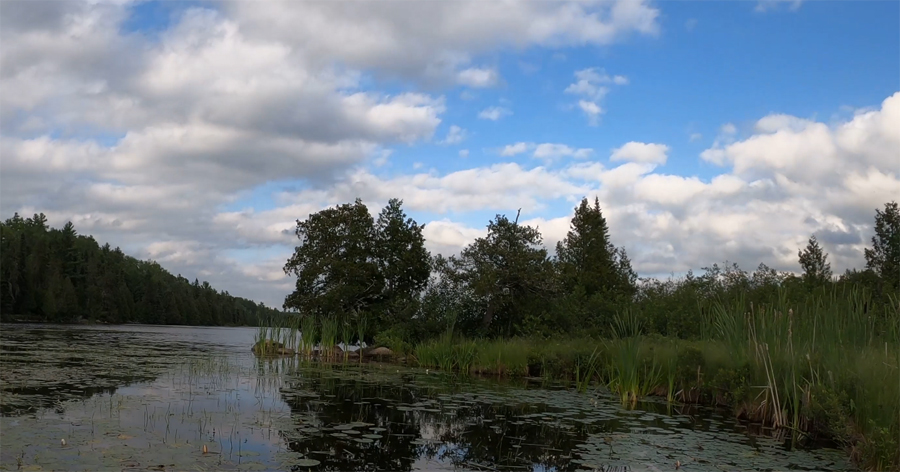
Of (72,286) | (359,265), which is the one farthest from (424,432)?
(72,286)

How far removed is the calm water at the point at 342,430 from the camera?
7.69m

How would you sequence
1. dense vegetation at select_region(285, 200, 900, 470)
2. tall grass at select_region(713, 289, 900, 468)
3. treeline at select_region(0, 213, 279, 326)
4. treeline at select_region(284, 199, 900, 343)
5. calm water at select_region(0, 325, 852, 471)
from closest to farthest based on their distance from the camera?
calm water at select_region(0, 325, 852, 471) < tall grass at select_region(713, 289, 900, 468) < dense vegetation at select_region(285, 200, 900, 470) < treeline at select_region(284, 199, 900, 343) < treeline at select_region(0, 213, 279, 326)

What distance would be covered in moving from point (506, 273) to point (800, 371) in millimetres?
16564

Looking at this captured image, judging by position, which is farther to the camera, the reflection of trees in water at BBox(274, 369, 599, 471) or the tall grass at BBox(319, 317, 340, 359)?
the tall grass at BBox(319, 317, 340, 359)

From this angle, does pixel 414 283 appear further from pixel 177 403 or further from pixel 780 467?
pixel 780 467

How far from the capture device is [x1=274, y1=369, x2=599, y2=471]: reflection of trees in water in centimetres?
816

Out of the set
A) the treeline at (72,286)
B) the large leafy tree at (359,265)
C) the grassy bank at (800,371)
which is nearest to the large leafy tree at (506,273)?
the large leafy tree at (359,265)

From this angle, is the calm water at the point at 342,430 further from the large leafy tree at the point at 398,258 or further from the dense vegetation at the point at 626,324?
the large leafy tree at the point at 398,258

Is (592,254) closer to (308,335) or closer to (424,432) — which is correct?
(308,335)

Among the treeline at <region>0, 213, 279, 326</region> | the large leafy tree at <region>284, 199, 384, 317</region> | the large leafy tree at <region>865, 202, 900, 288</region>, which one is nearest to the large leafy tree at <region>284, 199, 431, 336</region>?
the large leafy tree at <region>284, 199, 384, 317</region>

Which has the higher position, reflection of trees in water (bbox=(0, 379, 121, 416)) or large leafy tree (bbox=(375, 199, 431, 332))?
large leafy tree (bbox=(375, 199, 431, 332))

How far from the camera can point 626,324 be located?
1038 inches

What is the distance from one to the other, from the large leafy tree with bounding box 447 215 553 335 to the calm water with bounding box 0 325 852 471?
1123 centimetres

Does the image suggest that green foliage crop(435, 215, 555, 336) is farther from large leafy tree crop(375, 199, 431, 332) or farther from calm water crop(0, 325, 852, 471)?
calm water crop(0, 325, 852, 471)
